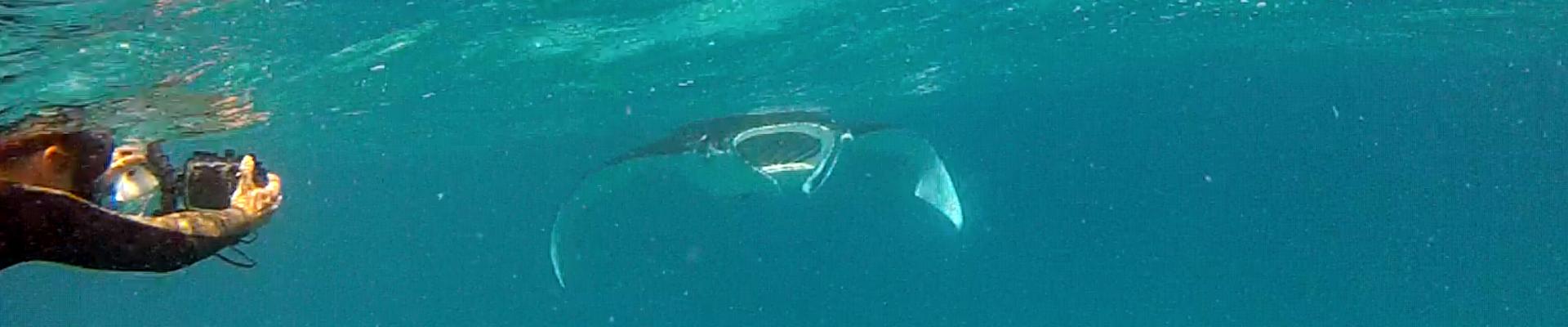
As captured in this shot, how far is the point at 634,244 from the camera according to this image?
8700 cm

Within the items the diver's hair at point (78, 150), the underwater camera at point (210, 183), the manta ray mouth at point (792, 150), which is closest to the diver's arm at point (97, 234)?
the diver's hair at point (78, 150)

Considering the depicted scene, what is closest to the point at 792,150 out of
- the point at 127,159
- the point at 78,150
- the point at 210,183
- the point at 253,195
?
the point at 127,159

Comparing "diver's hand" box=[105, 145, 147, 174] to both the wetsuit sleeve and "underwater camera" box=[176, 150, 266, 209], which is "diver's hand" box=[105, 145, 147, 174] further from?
the wetsuit sleeve

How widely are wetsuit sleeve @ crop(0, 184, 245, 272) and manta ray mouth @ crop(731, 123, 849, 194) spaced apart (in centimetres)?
1618

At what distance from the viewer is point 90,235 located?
3928 mm

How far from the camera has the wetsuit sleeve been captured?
3777 millimetres

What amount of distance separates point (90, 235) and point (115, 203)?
202 centimetres

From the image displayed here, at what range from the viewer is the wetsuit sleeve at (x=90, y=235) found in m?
3.78

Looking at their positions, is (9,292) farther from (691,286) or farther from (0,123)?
(0,123)

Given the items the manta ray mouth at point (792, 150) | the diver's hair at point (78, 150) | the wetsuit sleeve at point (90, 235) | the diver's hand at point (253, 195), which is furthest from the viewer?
the manta ray mouth at point (792, 150)

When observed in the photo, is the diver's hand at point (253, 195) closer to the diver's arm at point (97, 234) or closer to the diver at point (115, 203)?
the diver at point (115, 203)

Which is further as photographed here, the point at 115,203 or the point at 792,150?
the point at 792,150

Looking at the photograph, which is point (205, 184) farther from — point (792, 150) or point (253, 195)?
point (792, 150)

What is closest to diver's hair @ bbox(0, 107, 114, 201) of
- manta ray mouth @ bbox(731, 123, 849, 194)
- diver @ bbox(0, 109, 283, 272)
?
diver @ bbox(0, 109, 283, 272)
